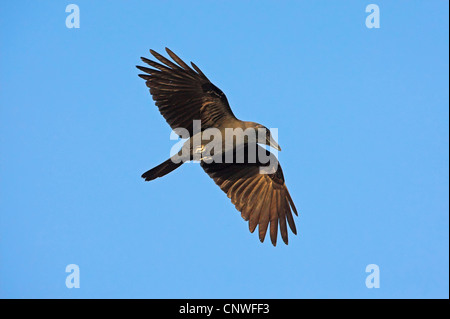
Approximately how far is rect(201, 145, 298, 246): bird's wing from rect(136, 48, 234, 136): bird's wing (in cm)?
101

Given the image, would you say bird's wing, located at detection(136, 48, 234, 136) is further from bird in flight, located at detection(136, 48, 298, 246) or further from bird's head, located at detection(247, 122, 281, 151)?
bird's head, located at detection(247, 122, 281, 151)

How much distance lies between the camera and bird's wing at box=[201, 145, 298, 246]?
11422 millimetres

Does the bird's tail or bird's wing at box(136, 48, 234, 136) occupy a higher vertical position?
bird's wing at box(136, 48, 234, 136)


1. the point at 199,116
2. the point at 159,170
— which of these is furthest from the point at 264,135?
the point at 159,170

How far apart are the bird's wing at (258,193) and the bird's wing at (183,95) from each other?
1006mm

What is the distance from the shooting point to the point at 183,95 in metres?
10.7

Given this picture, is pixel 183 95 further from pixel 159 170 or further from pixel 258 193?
pixel 258 193

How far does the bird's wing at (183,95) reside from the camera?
10586 millimetres

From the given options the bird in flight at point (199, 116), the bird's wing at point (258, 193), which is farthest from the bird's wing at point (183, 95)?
the bird's wing at point (258, 193)

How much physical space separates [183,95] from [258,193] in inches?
92.5

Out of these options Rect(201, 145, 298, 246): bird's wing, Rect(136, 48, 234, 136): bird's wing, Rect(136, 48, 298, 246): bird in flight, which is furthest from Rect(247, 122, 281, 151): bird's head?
Rect(201, 145, 298, 246): bird's wing
